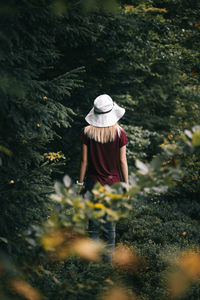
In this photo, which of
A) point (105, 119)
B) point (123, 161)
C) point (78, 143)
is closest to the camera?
point (105, 119)

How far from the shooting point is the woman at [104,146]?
2.87 meters

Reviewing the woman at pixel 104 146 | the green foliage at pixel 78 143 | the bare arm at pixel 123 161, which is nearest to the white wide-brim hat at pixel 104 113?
the woman at pixel 104 146

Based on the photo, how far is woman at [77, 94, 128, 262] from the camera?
2867 mm

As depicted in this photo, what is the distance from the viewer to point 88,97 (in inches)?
228

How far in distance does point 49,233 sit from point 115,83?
528 centimetres

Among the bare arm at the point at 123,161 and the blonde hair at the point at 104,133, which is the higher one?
the blonde hair at the point at 104,133

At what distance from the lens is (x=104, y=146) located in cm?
292

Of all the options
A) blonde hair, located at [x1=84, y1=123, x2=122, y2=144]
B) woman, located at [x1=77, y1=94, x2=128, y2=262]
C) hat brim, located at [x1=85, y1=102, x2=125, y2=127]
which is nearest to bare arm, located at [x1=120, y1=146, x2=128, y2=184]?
woman, located at [x1=77, y1=94, x2=128, y2=262]

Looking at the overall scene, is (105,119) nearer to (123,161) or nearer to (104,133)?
(104,133)

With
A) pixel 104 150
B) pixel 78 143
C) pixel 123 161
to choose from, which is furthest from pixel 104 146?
pixel 78 143

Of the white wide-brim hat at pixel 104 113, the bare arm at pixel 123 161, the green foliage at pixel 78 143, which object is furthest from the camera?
the bare arm at pixel 123 161

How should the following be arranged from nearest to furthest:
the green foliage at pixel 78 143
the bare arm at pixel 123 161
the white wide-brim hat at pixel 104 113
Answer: the green foliage at pixel 78 143, the white wide-brim hat at pixel 104 113, the bare arm at pixel 123 161

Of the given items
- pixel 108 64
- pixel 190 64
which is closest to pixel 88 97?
pixel 108 64

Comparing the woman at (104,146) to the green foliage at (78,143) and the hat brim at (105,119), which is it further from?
the green foliage at (78,143)
